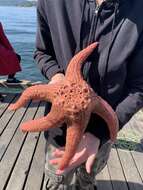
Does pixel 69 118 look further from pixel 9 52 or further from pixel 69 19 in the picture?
pixel 9 52

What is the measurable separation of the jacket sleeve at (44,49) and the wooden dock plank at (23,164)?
1768mm

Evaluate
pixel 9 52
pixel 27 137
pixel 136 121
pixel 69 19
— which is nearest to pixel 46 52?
pixel 69 19

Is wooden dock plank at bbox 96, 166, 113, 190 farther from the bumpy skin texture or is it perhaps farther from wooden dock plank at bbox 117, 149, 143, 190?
the bumpy skin texture

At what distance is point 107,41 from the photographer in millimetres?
2357

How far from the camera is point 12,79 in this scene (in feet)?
24.6

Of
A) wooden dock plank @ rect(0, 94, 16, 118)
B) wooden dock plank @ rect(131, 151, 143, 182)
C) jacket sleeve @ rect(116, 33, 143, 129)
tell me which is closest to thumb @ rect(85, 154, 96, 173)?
jacket sleeve @ rect(116, 33, 143, 129)

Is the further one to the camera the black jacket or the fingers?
the fingers

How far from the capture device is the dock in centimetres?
422

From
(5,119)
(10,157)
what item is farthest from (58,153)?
(5,119)

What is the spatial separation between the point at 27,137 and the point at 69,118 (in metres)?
3.41

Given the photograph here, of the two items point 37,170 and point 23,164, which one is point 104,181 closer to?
point 37,170

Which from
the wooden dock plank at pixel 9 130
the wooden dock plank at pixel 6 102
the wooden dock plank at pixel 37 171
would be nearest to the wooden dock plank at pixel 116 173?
the wooden dock plank at pixel 37 171

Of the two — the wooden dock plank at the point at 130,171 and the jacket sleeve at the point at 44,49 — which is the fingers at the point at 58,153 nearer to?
the jacket sleeve at the point at 44,49

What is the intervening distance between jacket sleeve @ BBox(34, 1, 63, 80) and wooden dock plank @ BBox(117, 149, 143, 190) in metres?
2.02
